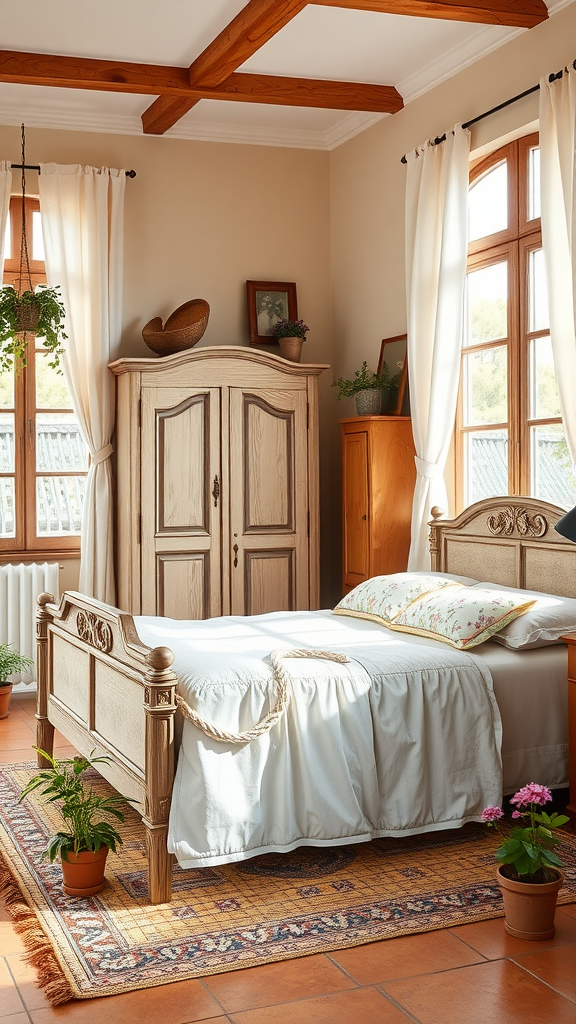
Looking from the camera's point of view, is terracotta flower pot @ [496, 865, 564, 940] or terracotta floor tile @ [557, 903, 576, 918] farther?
terracotta floor tile @ [557, 903, 576, 918]

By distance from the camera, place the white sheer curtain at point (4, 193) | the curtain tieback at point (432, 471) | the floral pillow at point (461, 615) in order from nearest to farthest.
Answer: the floral pillow at point (461, 615) < the curtain tieback at point (432, 471) < the white sheer curtain at point (4, 193)

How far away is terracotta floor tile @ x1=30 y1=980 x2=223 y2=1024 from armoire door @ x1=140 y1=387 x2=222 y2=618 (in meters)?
3.13

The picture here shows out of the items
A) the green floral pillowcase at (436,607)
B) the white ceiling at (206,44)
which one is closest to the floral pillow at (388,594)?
the green floral pillowcase at (436,607)

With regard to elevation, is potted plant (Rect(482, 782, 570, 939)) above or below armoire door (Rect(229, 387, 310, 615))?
below

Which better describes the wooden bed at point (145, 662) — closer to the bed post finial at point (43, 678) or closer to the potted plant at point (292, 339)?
the bed post finial at point (43, 678)

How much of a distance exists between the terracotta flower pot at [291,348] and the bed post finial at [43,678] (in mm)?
2277

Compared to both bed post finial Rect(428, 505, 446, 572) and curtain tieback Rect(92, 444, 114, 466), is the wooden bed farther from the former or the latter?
curtain tieback Rect(92, 444, 114, 466)

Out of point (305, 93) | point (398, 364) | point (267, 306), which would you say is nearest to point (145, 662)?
point (398, 364)

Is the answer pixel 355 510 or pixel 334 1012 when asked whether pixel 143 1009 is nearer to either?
pixel 334 1012

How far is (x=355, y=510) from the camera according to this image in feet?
18.9

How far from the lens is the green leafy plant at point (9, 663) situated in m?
→ 5.56

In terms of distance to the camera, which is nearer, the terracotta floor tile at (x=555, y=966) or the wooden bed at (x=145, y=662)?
the terracotta floor tile at (x=555, y=966)

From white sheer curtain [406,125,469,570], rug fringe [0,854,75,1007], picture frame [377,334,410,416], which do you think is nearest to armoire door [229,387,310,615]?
picture frame [377,334,410,416]

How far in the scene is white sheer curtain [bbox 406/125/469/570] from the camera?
5.05 meters
